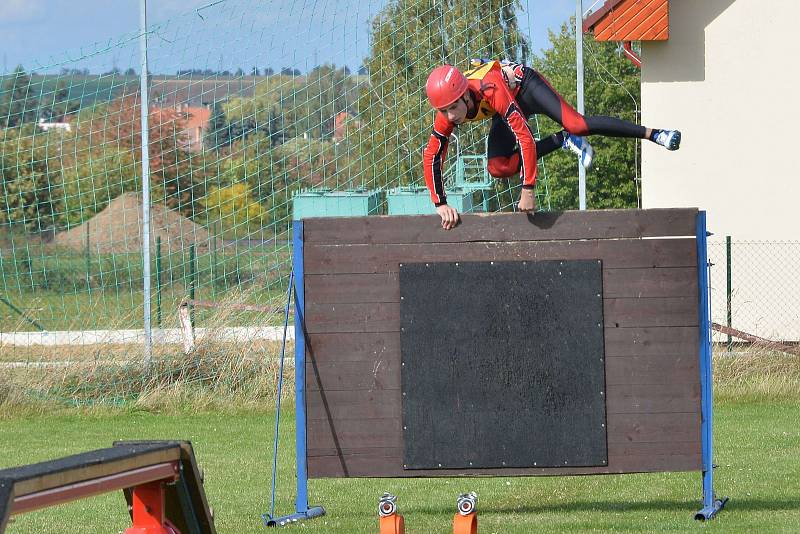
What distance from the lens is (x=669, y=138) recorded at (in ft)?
25.2

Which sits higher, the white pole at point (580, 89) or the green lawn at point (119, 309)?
the white pole at point (580, 89)

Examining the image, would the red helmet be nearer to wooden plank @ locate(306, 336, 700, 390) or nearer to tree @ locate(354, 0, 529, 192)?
wooden plank @ locate(306, 336, 700, 390)

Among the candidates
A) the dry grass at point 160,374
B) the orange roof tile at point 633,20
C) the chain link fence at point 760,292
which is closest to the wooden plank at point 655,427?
the dry grass at point 160,374

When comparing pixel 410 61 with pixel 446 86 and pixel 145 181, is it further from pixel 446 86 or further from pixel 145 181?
pixel 446 86

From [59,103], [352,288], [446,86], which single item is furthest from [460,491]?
[59,103]

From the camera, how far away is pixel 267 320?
14.6m

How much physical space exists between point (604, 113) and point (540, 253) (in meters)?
28.5

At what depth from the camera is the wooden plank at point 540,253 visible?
7.77m

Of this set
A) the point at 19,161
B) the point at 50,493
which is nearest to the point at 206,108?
the point at 19,161

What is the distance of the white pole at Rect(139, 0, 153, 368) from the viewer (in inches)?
570

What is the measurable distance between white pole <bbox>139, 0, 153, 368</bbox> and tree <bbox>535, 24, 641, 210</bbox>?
62.9ft

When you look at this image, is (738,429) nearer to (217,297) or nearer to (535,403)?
(535,403)

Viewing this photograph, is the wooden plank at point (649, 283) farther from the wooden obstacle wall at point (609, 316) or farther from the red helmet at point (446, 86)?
the red helmet at point (446, 86)

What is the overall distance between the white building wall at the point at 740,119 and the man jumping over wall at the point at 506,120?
11.0m
